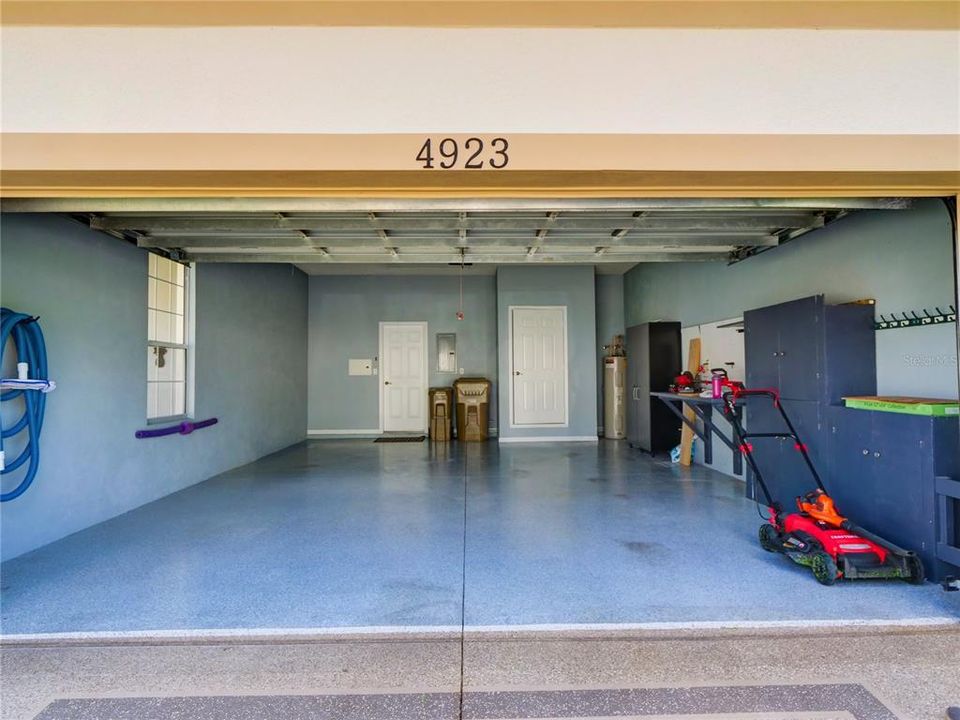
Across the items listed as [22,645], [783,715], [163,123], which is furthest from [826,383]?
[22,645]

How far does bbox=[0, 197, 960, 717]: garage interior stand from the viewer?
253 cm

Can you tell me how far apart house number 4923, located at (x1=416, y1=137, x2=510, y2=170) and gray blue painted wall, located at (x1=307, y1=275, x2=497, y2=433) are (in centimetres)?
749

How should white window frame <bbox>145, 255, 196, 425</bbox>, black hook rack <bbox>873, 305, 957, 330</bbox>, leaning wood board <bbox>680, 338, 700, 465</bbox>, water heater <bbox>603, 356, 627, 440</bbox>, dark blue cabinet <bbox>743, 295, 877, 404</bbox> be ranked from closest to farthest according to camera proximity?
black hook rack <bbox>873, 305, 957, 330</bbox>, dark blue cabinet <bbox>743, 295, 877, 404</bbox>, white window frame <bbox>145, 255, 196, 425</bbox>, leaning wood board <bbox>680, 338, 700, 465</bbox>, water heater <bbox>603, 356, 627, 440</bbox>

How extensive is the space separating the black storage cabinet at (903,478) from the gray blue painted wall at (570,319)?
5075 millimetres

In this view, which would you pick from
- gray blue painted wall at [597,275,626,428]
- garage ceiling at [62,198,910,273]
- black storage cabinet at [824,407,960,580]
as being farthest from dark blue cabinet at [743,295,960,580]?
gray blue painted wall at [597,275,626,428]

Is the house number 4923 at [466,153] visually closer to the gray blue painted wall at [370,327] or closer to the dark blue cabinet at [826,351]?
the dark blue cabinet at [826,351]

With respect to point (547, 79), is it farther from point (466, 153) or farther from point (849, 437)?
point (849, 437)

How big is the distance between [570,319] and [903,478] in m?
5.91

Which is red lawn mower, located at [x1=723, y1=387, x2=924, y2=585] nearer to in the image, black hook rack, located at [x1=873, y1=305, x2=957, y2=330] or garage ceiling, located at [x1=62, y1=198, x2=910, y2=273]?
black hook rack, located at [x1=873, y1=305, x2=957, y2=330]

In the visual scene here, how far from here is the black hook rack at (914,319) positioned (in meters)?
2.93

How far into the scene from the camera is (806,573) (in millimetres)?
2916

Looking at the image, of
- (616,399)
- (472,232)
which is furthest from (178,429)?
(616,399)

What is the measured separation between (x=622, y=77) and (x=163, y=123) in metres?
1.86

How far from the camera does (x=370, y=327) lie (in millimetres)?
9445
